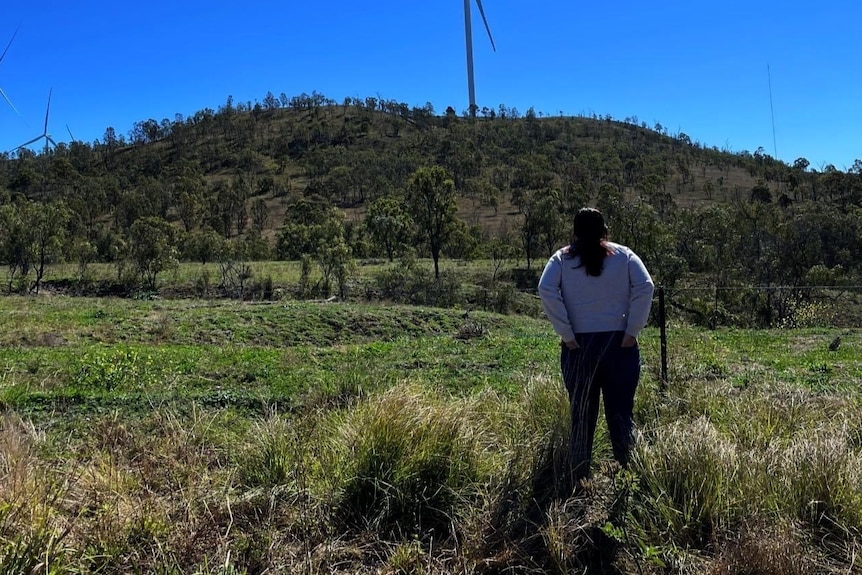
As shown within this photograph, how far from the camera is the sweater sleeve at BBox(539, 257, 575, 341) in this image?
171 inches

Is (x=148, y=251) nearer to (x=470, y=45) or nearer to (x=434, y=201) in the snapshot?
(x=434, y=201)

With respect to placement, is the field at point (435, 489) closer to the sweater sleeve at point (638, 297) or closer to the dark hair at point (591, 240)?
the sweater sleeve at point (638, 297)

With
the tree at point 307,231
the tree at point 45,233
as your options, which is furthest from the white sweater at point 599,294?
the tree at point 307,231

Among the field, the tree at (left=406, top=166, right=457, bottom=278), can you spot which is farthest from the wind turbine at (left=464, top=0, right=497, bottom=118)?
the tree at (left=406, top=166, right=457, bottom=278)

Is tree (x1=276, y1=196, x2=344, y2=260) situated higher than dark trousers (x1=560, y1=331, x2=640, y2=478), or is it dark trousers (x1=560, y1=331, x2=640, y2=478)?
tree (x1=276, y1=196, x2=344, y2=260)

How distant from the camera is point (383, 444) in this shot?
4.13 meters

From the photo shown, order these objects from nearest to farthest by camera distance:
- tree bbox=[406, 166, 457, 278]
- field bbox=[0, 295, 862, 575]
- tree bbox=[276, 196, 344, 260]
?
1. field bbox=[0, 295, 862, 575]
2. tree bbox=[406, 166, 457, 278]
3. tree bbox=[276, 196, 344, 260]

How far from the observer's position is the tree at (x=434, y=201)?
43688mm

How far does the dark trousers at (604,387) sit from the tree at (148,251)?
124ft

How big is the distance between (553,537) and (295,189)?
122 metres

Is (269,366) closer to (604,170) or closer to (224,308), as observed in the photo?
(224,308)

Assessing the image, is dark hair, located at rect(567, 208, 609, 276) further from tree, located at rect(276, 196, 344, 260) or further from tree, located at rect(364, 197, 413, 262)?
tree, located at rect(364, 197, 413, 262)

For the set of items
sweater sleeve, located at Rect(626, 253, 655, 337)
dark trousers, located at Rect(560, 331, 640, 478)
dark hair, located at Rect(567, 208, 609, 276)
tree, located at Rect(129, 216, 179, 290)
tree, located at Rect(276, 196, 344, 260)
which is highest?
tree, located at Rect(276, 196, 344, 260)

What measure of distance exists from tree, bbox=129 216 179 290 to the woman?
1486 inches
